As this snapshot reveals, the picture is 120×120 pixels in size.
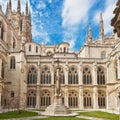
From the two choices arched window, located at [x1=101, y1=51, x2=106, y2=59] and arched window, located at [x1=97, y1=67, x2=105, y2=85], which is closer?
arched window, located at [x1=97, y1=67, x2=105, y2=85]

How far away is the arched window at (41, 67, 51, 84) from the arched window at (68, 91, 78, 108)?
6065 mm

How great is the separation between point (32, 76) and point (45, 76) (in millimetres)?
3121

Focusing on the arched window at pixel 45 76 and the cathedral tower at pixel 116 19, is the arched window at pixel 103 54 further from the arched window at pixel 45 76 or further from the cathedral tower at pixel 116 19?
the cathedral tower at pixel 116 19

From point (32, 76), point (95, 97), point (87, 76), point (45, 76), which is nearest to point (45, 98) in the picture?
point (45, 76)

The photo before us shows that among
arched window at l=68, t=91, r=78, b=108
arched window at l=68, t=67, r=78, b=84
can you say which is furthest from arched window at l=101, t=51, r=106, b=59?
arched window at l=68, t=91, r=78, b=108

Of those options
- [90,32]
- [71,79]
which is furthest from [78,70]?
[90,32]

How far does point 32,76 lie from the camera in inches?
2151

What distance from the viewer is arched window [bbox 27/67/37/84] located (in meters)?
54.3

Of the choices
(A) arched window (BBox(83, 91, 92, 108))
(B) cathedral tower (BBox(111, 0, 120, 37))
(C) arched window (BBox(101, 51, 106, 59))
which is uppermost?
(C) arched window (BBox(101, 51, 106, 59))

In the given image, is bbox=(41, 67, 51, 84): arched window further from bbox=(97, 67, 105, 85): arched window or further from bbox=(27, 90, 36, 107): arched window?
bbox=(97, 67, 105, 85): arched window

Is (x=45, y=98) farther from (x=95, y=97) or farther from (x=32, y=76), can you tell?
(x=95, y=97)

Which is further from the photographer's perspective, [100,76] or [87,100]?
[100,76]

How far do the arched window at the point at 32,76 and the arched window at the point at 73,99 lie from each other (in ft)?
29.7

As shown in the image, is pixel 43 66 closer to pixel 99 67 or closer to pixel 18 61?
pixel 18 61
